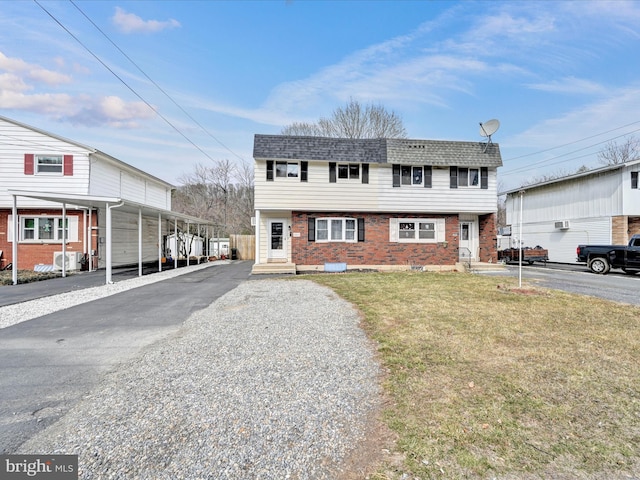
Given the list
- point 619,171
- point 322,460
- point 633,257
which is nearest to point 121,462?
point 322,460

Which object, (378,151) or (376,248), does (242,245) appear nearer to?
(376,248)

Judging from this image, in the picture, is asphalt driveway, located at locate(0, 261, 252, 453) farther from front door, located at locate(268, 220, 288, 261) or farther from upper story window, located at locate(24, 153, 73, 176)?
upper story window, located at locate(24, 153, 73, 176)

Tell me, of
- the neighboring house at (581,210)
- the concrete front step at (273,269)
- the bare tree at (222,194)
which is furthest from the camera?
the bare tree at (222,194)

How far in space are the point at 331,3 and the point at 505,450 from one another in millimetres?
13041

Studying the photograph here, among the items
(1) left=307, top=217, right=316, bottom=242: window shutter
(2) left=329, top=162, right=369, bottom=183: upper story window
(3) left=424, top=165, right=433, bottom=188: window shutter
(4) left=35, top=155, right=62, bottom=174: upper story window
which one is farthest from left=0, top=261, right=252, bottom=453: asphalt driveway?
(3) left=424, top=165, right=433, bottom=188: window shutter

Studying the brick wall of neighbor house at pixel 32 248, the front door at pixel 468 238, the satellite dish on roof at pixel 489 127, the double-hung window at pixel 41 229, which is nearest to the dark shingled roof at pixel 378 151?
the satellite dish on roof at pixel 489 127

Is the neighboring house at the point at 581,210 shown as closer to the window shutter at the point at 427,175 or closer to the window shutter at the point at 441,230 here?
the window shutter at the point at 441,230

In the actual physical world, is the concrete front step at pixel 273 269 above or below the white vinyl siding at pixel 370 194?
below

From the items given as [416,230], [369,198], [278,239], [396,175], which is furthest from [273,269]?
[396,175]

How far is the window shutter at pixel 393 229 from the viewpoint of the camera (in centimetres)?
1543

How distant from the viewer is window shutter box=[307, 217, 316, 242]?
49.2ft

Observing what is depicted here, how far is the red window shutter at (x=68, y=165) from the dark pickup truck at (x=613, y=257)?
82.6ft

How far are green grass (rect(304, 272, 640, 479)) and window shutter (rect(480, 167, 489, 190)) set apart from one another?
10.1m

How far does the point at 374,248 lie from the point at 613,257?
10592 millimetres
